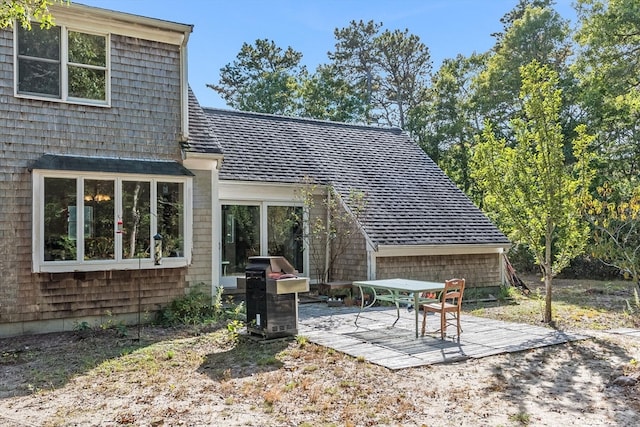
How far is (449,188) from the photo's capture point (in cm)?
1642

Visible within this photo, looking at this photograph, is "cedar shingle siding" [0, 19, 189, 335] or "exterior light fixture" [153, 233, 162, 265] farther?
"exterior light fixture" [153, 233, 162, 265]

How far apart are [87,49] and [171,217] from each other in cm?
345

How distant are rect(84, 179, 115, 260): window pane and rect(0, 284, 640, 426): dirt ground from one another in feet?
5.17

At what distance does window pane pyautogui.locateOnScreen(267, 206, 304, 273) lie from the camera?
13462 mm

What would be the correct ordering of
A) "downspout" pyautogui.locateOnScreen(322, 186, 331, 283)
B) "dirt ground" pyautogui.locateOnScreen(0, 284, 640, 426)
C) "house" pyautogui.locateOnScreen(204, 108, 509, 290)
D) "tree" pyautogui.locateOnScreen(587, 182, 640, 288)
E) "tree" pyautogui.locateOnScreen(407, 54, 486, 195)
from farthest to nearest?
"tree" pyautogui.locateOnScreen(407, 54, 486, 195), "downspout" pyautogui.locateOnScreen(322, 186, 331, 283), "house" pyautogui.locateOnScreen(204, 108, 509, 290), "tree" pyautogui.locateOnScreen(587, 182, 640, 288), "dirt ground" pyautogui.locateOnScreen(0, 284, 640, 426)

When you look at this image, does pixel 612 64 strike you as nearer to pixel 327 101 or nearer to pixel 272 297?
pixel 327 101

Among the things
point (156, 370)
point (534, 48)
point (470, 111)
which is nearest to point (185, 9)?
point (156, 370)

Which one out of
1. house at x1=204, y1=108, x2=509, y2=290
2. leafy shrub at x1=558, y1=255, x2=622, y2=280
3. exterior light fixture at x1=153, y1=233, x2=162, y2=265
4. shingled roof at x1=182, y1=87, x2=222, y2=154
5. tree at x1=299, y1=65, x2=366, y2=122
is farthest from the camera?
tree at x1=299, y1=65, x2=366, y2=122

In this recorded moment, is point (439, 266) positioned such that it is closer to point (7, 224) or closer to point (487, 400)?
point (487, 400)

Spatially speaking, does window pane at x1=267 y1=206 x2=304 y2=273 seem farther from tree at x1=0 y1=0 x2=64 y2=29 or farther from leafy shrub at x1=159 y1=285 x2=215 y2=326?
tree at x1=0 y1=0 x2=64 y2=29

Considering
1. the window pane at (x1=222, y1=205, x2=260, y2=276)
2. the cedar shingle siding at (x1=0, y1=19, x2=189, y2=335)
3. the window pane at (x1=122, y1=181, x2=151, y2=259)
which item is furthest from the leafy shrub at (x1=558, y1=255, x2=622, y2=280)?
the window pane at (x1=122, y1=181, x2=151, y2=259)

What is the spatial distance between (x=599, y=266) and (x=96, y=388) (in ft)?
68.6

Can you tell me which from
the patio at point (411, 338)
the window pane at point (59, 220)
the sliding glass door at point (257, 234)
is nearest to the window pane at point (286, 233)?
the sliding glass door at point (257, 234)

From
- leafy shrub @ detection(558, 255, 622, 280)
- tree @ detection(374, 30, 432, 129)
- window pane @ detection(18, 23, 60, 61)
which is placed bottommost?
leafy shrub @ detection(558, 255, 622, 280)
